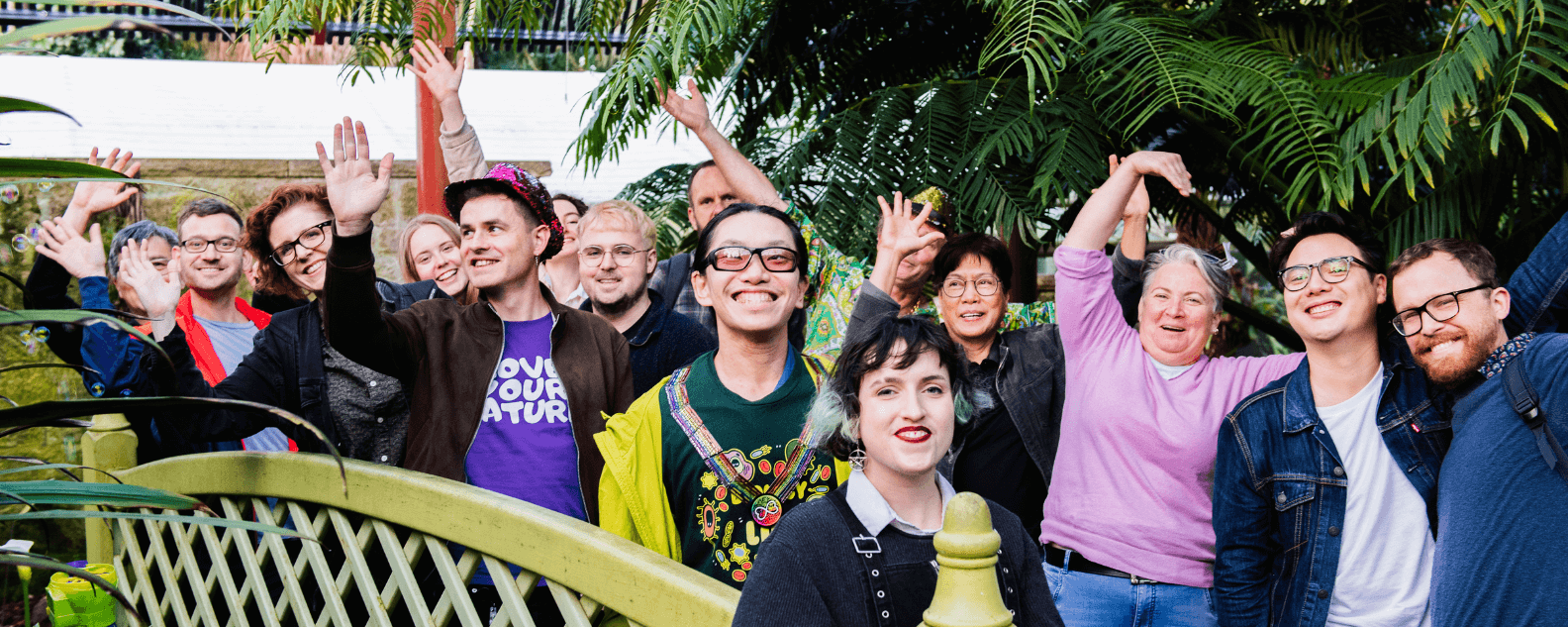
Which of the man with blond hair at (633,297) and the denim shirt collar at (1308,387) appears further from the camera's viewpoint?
the man with blond hair at (633,297)

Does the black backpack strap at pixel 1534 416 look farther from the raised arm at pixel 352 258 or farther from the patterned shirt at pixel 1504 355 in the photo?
the raised arm at pixel 352 258

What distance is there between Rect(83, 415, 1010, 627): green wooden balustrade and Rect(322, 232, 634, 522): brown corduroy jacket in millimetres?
146

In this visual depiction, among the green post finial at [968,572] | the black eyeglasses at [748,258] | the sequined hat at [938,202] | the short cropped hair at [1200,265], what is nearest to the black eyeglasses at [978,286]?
the sequined hat at [938,202]

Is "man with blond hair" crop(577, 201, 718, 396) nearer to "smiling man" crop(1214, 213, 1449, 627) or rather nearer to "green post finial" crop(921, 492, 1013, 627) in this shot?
"smiling man" crop(1214, 213, 1449, 627)

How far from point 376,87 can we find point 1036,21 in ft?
15.3

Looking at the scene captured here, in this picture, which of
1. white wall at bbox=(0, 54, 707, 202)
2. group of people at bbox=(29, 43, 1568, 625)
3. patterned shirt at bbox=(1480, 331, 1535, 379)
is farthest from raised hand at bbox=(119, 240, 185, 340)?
white wall at bbox=(0, 54, 707, 202)

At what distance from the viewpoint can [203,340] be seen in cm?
274

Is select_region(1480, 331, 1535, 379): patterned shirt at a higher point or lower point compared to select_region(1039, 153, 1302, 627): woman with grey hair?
higher

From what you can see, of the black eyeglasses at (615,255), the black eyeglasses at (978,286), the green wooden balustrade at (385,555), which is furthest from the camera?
the black eyeglasses at (615,255)

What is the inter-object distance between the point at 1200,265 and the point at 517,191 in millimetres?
1410

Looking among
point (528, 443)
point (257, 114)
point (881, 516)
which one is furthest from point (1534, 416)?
point (257, 114)

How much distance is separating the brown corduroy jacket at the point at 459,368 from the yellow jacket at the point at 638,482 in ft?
0.63

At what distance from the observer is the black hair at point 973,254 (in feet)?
8.76

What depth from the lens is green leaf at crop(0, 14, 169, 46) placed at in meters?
0.94
